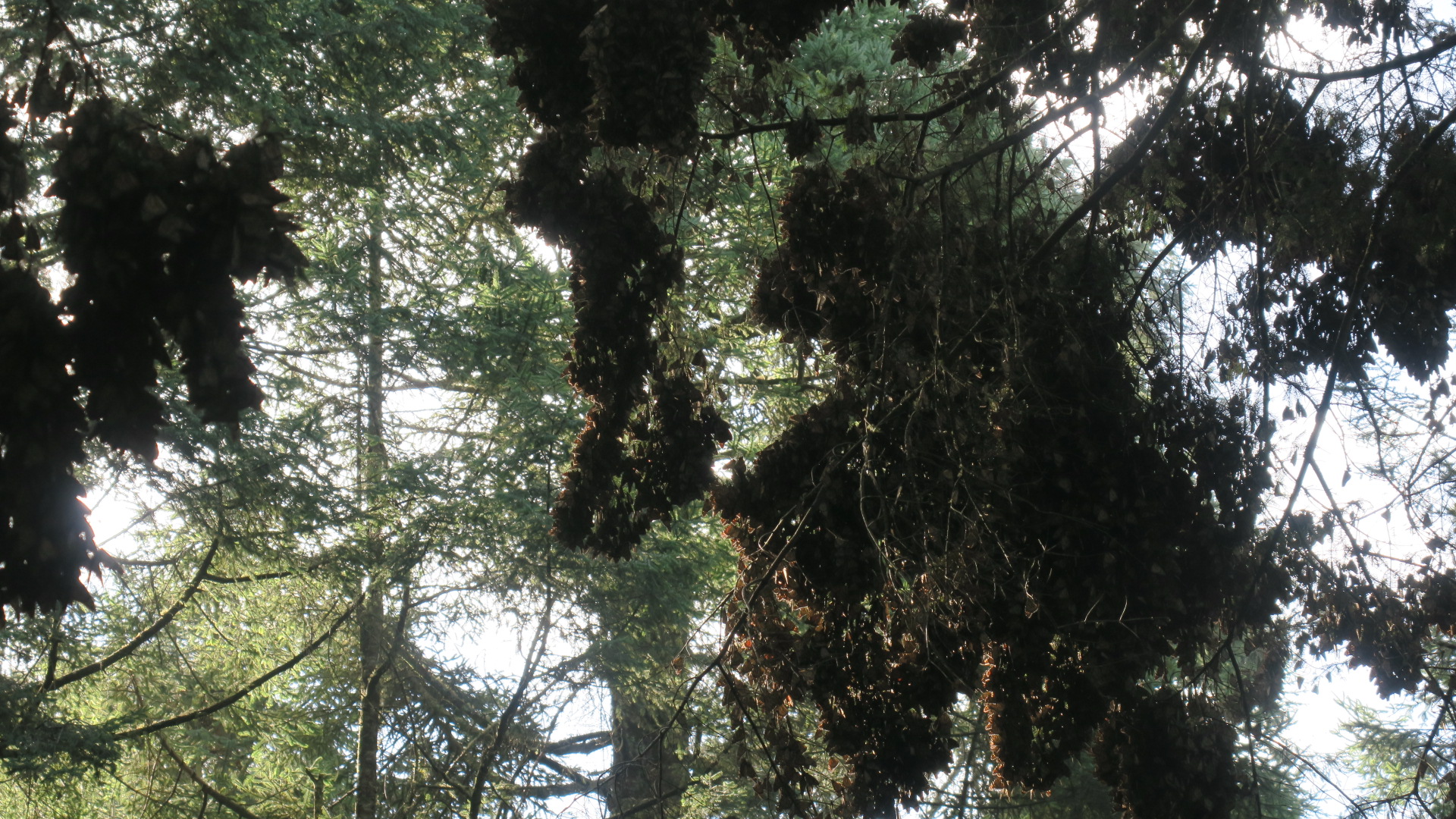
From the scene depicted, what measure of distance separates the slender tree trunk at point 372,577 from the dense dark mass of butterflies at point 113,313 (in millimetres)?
8911

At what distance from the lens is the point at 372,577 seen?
38.6 feet

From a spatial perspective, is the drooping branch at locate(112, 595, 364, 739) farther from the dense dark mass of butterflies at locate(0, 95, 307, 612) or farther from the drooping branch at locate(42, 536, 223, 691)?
the dense dark mass of butterflies at locate(0, 95, 307, 612)

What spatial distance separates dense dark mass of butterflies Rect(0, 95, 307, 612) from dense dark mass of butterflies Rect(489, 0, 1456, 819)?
2.16m

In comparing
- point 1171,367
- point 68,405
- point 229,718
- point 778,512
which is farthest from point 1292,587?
point 229,718

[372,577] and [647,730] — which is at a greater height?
[372,577]

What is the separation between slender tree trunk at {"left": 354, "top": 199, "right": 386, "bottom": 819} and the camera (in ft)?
38.0

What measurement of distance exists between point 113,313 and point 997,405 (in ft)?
12.3

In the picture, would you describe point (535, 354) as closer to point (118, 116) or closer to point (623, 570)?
point (623, 570)

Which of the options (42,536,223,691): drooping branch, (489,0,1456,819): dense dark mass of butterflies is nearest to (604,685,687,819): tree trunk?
(42,536,223,691): drooping branch

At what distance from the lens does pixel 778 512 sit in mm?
4863

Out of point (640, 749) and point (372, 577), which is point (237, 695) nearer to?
point (372, 577)

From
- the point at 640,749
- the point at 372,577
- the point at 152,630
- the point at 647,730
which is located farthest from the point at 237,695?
the point at 647,730

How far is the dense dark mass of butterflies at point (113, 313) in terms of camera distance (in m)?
2.17

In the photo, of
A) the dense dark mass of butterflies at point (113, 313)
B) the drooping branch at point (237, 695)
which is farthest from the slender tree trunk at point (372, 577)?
the dense dark mass of butterflies at point (113, 313)
